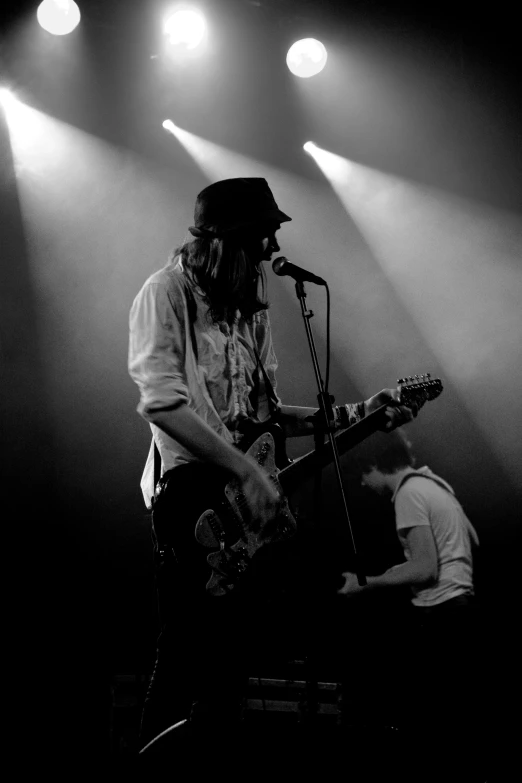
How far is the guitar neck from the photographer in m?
2.08

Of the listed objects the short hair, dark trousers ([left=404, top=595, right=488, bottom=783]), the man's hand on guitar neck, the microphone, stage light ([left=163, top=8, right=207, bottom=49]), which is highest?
stage light ([left=163, top=8, right=207, bottom=49])

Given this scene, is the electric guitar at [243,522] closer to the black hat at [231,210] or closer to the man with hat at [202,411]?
the man with hat at [202,411]

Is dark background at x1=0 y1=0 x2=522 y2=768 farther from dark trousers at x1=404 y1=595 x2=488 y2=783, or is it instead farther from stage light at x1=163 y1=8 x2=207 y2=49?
dark trousers at x1=404 y1=595 x2=488 y2=783

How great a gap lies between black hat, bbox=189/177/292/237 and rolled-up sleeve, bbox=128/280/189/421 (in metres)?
0.29

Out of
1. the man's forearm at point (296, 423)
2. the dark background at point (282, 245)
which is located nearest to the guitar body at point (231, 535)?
the man's forearm at point (296, 423)

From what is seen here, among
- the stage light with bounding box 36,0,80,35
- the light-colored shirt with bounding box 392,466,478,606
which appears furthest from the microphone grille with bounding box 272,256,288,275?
the stage light with bounding box 36,0,80,35

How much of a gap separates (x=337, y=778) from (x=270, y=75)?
14.2 ft

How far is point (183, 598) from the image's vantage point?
1691 mm

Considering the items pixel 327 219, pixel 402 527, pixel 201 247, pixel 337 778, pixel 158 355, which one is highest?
pixel 327 219

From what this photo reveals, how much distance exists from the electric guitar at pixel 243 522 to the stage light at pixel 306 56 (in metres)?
3.29

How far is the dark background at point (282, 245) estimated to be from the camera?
3676 mm

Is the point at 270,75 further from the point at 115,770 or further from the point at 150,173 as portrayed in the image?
the point at 115,770

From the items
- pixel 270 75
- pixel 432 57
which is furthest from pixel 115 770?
pixel 432 57

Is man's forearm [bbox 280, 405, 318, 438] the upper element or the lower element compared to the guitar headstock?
lower
